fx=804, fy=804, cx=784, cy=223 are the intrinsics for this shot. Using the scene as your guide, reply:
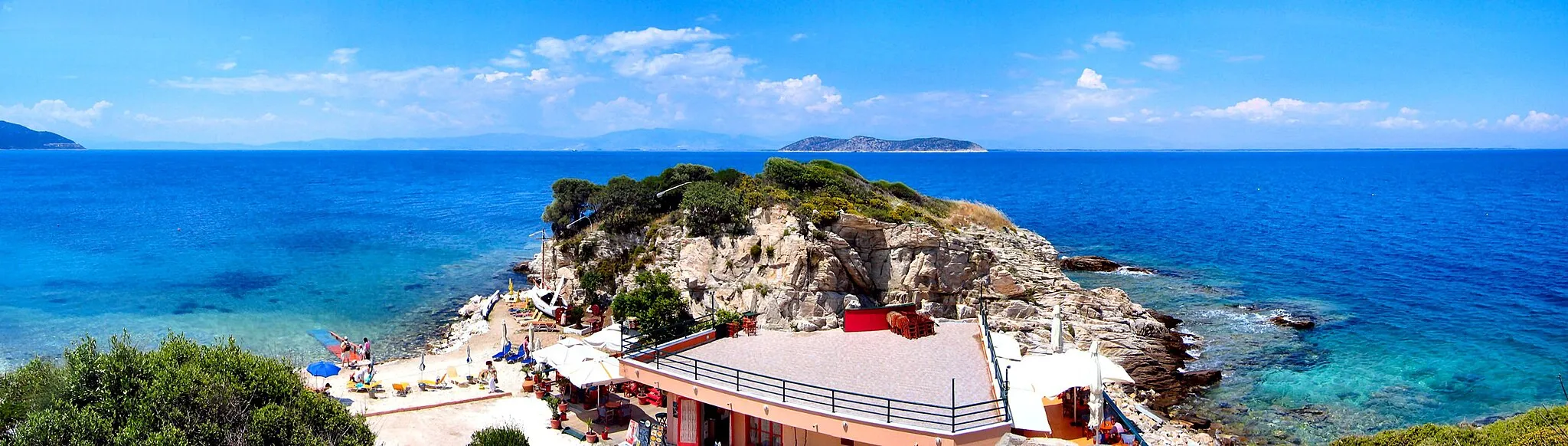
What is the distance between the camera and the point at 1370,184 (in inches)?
5502

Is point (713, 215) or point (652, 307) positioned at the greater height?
point (713, 215)

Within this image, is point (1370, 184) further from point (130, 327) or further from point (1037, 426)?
point (130, 327)

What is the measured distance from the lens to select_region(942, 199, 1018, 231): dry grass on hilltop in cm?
5138

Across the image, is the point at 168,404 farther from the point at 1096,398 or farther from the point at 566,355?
the point at 1096,398

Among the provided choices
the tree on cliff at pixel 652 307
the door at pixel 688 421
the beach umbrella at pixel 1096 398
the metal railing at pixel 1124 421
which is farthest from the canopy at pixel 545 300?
the beach umbrella at pixel 1096 398

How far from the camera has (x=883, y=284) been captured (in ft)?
111

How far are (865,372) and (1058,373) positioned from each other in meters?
4.20

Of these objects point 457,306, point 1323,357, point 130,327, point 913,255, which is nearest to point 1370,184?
point 1323,357

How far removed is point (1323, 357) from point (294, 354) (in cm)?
4257

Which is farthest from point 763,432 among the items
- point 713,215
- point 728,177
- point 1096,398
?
point 728,177

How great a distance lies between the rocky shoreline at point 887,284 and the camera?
3123 cm

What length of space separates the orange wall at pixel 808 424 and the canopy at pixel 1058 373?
9.02 feet

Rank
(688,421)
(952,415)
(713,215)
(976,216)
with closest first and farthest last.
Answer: (952,415), (688,421), (713,215), (976,216)

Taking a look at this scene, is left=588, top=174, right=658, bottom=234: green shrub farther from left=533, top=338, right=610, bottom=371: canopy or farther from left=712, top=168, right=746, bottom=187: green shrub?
left=533, top=338, right=610, bottom=371: canopy
